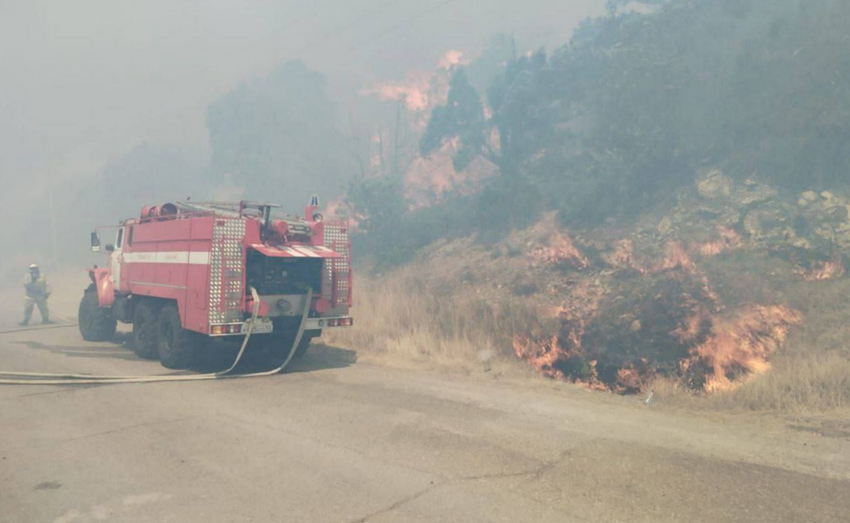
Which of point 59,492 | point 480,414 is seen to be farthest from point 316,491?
point 480,414

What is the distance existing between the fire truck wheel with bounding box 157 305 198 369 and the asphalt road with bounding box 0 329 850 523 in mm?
1627

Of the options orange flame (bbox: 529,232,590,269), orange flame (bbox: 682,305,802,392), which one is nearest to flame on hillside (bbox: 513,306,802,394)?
orange flame (bbox: 682,305,802,392)

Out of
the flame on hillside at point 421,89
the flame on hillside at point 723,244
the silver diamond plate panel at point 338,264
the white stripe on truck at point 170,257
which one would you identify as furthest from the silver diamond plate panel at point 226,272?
the flame on hillside at point 421,89

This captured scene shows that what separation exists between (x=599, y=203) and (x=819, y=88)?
7.40 metres

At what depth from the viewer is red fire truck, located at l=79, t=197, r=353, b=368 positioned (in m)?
9.16

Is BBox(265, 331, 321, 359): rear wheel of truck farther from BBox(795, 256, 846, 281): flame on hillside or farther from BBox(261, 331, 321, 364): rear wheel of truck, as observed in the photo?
BBox(795, 256, 846, 281): flame on hillside

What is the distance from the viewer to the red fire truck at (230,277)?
9.16 m

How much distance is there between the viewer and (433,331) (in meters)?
12.4

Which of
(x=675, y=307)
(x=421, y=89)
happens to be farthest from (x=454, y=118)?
(x=421, y=89)

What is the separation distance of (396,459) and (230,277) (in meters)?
5.02

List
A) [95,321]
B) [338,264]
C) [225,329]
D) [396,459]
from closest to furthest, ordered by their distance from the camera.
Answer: [396,459]
[225,329]
[338,264]
[95,321]

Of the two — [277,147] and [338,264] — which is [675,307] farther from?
[277,147]

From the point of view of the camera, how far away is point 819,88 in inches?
672

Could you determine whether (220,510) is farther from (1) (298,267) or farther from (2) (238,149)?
(2) (238,149)
